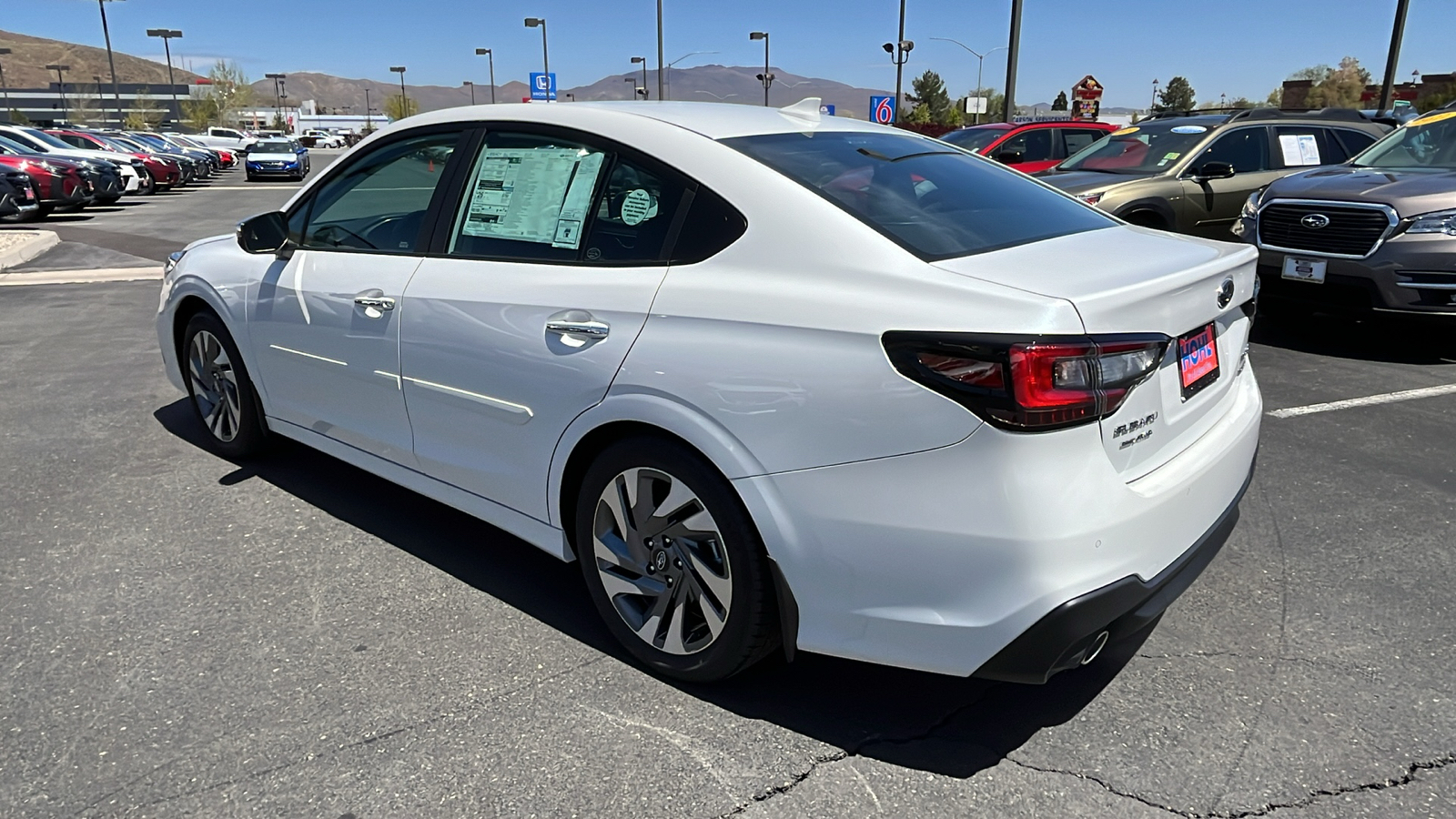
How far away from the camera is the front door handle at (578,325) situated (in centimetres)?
280

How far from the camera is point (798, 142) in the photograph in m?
3.09

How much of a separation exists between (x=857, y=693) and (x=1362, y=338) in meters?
6.69

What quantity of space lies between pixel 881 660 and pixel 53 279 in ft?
38.0

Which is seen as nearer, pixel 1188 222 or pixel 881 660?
pixel 881 660

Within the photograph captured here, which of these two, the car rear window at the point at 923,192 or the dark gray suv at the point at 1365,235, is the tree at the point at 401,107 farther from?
the car rear window at the point at 923,192

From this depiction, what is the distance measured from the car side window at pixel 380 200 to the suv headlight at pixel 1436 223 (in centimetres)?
636

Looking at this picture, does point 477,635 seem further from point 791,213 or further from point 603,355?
point 791,213

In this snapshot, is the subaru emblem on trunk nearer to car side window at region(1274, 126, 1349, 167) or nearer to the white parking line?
the white parking line

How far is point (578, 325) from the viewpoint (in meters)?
2.85

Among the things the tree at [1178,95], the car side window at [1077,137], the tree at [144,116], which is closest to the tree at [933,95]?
the tree at [1178,95]

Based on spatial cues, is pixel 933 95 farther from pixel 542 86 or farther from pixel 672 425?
pixel 672 425

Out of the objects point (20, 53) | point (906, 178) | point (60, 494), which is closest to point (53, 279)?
point (60, 494)

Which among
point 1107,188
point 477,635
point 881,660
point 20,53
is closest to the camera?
point 881,660

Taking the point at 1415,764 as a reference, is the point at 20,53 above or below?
above
